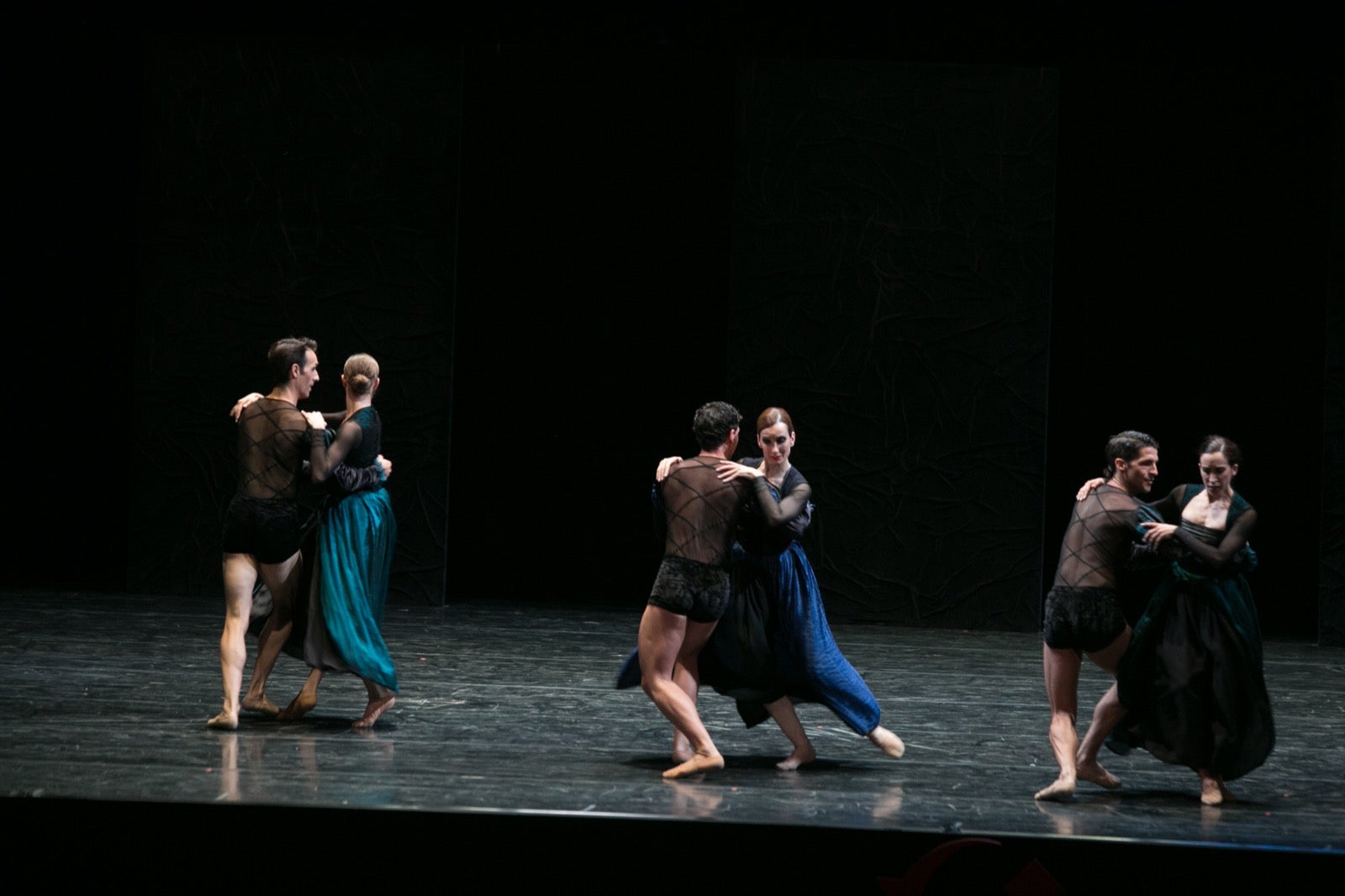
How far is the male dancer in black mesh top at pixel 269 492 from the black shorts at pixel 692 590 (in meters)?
1.44

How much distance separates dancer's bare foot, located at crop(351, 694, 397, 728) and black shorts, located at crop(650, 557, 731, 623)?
1.16m

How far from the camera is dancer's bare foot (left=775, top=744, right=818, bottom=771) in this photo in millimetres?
4711

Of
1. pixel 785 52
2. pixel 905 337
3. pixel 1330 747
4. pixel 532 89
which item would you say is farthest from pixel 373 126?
pixel 1330 747

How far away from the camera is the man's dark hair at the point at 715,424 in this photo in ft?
15.2

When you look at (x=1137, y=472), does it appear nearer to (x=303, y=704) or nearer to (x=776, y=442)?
(x=776, y=442)

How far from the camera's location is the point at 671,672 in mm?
4613

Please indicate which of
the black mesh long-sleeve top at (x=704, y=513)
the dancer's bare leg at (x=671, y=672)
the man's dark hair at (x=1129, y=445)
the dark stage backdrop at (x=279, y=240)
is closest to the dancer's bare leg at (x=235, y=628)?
the dancer's bare leg at (x=671, y=672)

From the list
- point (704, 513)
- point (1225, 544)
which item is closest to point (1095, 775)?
point (1225, 544)

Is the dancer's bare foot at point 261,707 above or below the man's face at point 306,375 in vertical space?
below

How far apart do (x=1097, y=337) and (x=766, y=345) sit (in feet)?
7.13

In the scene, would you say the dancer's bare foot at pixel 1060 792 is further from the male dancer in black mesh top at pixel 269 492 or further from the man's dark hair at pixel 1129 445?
the male dancer in black mesh top at pixel 269 492

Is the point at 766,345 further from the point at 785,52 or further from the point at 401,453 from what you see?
the point at 401,453

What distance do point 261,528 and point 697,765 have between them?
1.79 meters

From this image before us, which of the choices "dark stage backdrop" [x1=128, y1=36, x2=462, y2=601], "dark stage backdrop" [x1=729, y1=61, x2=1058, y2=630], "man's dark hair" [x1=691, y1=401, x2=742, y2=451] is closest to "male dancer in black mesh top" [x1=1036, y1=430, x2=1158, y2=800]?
"man's dark hair" [x1=691, y1=401, x2=742, y2=451]
